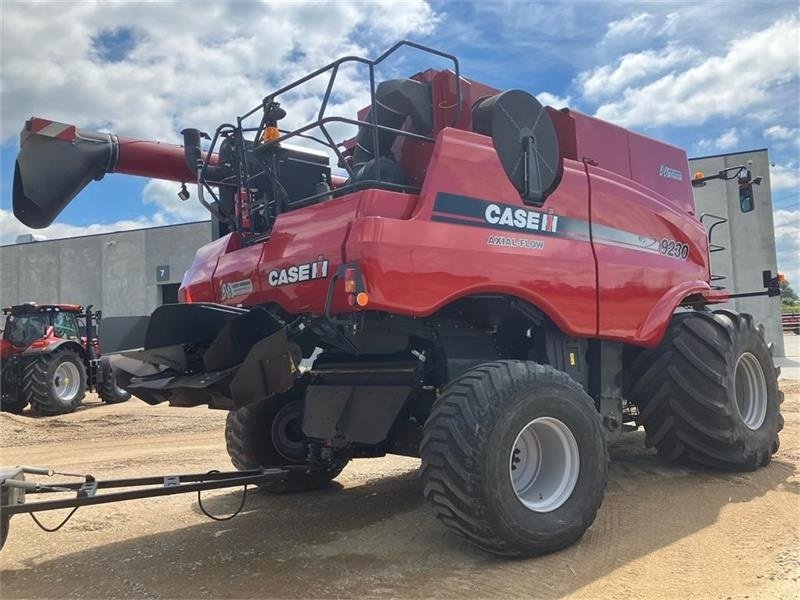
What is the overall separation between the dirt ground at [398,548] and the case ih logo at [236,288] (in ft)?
5.57

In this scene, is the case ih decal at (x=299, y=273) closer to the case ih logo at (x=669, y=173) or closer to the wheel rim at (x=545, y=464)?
the wheel rim at (x=545, y=464)

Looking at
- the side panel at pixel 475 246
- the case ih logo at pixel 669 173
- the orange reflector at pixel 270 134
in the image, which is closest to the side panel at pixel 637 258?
the side panel at pixel 475 246

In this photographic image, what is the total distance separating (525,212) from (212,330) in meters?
2.27

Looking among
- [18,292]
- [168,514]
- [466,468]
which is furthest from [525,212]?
[18,292]

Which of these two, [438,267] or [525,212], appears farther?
[525,212]

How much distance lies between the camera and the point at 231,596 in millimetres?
3670

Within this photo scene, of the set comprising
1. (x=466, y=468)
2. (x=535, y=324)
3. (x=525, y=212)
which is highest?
(x=525, y=212)

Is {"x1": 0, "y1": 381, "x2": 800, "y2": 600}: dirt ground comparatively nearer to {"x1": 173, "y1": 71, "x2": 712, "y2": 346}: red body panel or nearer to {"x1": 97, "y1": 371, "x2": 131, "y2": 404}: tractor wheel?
{"x1": 173, "y1": 71, "x2": 712, "y2": 346}: red body panel

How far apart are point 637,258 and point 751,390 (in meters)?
2.02

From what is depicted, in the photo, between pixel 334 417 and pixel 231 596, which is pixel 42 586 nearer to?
pixel 231 596

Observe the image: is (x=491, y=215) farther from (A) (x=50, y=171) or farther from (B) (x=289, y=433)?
(A) (x=50, y=171)

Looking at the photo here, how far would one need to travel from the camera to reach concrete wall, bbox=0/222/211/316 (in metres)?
30.7

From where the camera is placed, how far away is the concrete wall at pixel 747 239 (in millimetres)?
21453

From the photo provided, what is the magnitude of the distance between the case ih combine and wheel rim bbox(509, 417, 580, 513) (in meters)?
0.01
